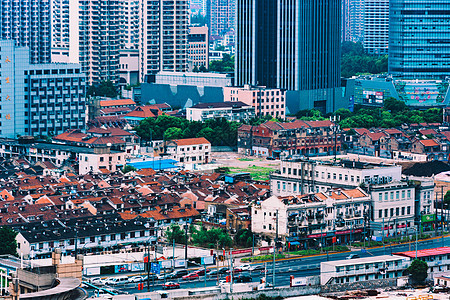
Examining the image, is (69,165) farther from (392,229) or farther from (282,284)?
(282,284)

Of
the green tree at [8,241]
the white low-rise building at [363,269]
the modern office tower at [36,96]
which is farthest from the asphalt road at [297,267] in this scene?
the modern office tower at [36,96]

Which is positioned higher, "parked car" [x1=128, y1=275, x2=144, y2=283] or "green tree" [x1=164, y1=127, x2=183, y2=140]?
"green tree" [x1=164, y1=127, x2=183, y2=140]

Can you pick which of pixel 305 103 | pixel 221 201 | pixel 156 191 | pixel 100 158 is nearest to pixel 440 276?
pixel 221 201

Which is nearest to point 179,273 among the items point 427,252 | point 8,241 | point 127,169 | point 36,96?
point 8,241

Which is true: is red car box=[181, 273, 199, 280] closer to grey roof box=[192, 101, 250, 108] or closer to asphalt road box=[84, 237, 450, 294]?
asphalt road box=[84, 237, 450, 294]

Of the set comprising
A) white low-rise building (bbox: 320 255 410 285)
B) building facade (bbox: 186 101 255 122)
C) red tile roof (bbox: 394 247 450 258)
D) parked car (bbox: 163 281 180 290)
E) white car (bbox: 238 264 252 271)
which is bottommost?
parked car (bbox: 163 281 180 290)

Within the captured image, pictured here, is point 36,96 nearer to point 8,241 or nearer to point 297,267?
point 8,241

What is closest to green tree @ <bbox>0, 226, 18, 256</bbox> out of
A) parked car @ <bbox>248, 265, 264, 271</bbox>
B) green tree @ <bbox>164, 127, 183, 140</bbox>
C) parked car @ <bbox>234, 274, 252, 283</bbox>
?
parked car @ <bbox>234, 274, 252, 283</bbox>
